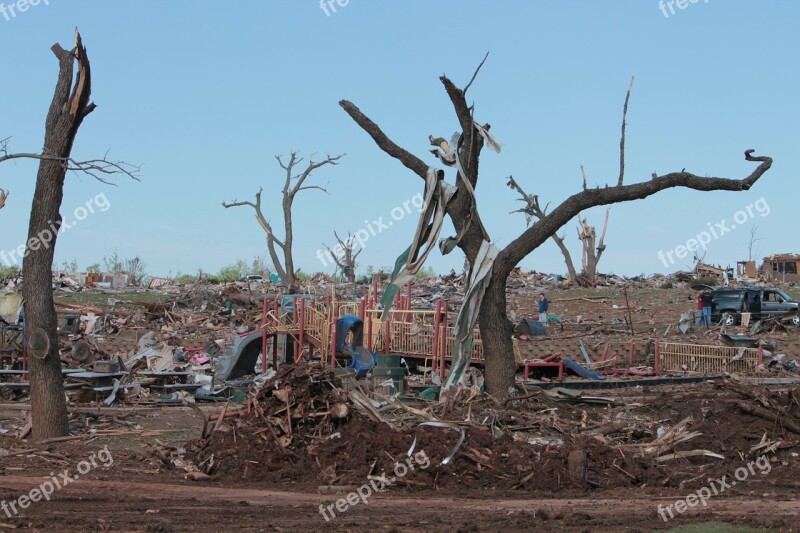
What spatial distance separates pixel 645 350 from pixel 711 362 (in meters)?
2.04

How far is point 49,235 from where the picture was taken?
11.6m

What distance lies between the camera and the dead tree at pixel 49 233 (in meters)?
11.5

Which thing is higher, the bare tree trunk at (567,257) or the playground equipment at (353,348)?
the bare tree trunk at (567,257)

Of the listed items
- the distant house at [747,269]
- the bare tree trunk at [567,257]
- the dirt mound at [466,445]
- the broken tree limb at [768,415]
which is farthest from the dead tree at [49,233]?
the distant house at [747,269]

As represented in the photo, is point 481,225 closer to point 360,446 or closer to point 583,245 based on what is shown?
point 360,446

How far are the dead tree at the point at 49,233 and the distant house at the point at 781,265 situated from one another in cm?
4299
